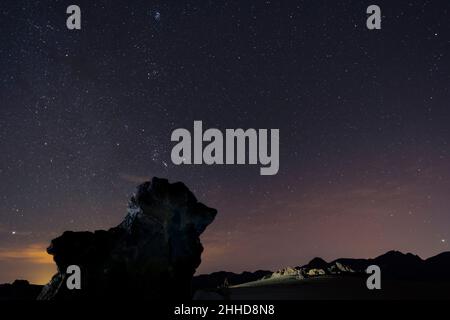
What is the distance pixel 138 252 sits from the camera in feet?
46.5

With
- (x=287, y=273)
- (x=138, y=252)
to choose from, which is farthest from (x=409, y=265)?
(x=138, y=252)

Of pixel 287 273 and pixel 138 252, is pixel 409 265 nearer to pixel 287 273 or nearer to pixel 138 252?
pixel 287 273

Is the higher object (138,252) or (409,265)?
(138,252)

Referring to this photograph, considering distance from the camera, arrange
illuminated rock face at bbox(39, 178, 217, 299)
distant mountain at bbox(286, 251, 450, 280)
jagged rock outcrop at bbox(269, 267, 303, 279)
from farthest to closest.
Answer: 1. distant mountain at bbox(286, 251, 450, 280)
2. jagged rock outcrop at bbox(269, 267, 303, 279)
3. illuminated rock face at bbox(39, 178, 217, 299)

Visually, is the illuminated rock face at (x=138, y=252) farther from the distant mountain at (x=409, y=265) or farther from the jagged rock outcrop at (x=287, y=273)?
the distant mountain at (x=409, y=265)

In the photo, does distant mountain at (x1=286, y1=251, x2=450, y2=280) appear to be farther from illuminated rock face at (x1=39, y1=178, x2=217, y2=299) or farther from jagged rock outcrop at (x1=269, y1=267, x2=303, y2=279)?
illuminated rock face at (x1=39, y1=178, x2=217, y2=299)

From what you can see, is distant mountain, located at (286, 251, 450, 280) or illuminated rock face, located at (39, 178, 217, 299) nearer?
illuminated rock face, located at (39, 178, 217, 299)

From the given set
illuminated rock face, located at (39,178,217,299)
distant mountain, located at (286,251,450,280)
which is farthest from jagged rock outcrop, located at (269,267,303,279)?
distant mountain, located at (286,251,450,280)

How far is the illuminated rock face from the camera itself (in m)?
13.8

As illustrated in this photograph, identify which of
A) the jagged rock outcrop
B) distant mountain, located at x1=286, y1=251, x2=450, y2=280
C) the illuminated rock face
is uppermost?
the illuminated rock face

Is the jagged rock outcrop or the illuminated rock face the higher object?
the illuminated rock face

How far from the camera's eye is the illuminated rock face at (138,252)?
1380 centimetres
